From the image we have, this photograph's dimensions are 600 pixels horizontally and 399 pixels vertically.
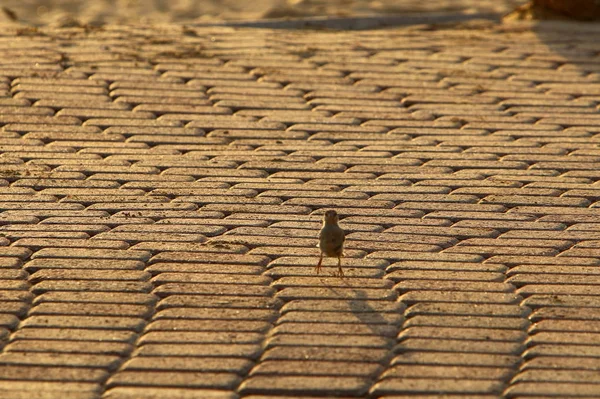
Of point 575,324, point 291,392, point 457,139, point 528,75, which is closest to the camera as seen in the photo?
point 291,392

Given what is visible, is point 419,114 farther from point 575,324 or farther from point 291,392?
point 291,392

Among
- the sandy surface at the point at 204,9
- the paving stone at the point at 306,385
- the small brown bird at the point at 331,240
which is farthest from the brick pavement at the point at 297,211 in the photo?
the sandy surface at the point at 204,9

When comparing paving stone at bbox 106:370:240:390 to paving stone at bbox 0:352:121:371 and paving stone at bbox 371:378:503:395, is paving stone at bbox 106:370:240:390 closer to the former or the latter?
paving stone at bbox 0:352:121:371

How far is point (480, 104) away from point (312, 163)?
168 centimetres

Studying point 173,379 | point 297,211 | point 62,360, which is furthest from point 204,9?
point 173,379

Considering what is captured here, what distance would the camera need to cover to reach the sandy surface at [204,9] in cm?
1075

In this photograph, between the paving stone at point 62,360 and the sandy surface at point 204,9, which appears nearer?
the paving stone at point 62,360

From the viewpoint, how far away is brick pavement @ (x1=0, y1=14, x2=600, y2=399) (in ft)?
14.6


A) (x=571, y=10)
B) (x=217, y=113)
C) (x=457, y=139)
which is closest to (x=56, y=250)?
(x=217, y=113)

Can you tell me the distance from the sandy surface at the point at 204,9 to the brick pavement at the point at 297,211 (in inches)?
45.1

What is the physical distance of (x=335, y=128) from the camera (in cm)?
742

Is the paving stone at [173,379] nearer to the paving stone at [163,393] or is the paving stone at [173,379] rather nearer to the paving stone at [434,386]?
the paving stone at [163,393]

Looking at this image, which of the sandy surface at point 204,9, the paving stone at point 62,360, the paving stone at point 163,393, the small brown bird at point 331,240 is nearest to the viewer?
the paving stone at point 163,393

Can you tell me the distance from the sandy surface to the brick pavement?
1.15 m
